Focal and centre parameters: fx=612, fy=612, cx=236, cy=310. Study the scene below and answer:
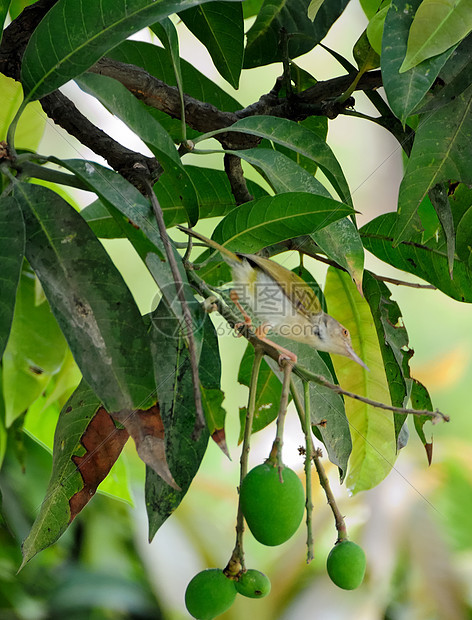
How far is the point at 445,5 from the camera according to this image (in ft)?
1.24

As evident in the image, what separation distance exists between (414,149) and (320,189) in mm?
73

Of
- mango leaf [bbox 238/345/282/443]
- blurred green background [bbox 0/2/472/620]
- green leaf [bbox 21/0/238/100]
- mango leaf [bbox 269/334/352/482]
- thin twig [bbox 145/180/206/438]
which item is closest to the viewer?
thin twig [bbox 145/180/206/438]

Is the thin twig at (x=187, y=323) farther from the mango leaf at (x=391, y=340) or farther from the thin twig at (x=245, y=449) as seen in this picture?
the mango leaf at (x=391, y=340)

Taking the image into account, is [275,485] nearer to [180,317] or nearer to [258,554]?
[180,317]

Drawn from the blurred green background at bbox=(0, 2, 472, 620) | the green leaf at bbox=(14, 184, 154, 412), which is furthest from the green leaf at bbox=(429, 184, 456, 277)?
the blurred green background at bbox=(0, 2, 472, 620)

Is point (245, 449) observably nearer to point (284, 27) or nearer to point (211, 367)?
point (211, 367)

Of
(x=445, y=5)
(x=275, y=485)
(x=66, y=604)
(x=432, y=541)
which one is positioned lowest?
(x=432, y=541)

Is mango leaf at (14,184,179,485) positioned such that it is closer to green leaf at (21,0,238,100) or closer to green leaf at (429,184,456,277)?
green leaf at (21,0,238,100)

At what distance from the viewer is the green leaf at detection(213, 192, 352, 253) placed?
1.25ft

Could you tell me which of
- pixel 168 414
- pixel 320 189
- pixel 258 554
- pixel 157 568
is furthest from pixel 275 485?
pixel 258 554

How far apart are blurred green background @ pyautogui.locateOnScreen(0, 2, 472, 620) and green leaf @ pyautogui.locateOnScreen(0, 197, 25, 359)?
76 centimetres

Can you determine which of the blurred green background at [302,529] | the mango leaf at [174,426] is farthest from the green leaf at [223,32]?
the blurred green background at [302,529]

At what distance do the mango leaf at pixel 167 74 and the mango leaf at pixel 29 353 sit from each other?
0.70 feet

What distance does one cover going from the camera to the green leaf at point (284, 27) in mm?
571
